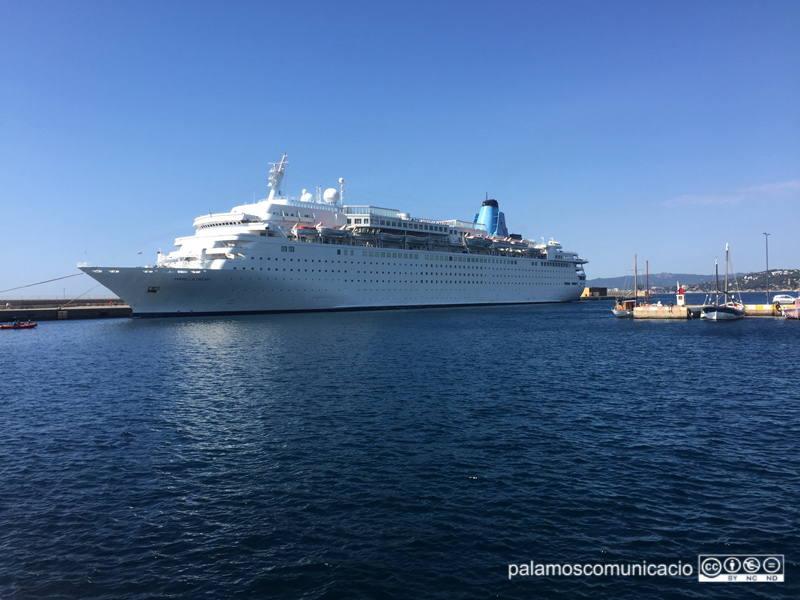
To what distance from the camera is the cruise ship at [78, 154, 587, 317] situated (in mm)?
46688

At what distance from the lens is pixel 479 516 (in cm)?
877

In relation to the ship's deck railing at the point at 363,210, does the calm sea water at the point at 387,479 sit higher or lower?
lower

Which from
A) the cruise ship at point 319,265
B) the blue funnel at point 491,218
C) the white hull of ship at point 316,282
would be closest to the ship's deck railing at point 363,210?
the cruise ship at point 319,265

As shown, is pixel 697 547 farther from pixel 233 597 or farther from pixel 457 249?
pixel 457 249

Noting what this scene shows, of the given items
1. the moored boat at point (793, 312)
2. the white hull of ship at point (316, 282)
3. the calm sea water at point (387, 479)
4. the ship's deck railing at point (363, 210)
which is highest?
the ship's deck railing at point (363, 210)

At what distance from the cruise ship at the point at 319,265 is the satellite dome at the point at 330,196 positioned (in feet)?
0.50

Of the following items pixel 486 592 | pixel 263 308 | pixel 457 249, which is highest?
pixel 457 249

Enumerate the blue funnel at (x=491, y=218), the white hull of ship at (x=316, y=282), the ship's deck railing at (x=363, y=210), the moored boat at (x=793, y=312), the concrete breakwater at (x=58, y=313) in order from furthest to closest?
the blue funnel at (x=491, y=218), the ship's deck railing at (x=363, y=210), the concrete breakwater at (x=58, y=313), the moored boat at (x=793, y=312), the white hull of ship at (x=316, y=282)

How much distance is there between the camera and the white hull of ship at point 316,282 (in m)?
45.8

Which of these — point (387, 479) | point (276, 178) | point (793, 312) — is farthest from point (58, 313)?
point (793, 312)

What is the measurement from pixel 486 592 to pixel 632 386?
50.0ft

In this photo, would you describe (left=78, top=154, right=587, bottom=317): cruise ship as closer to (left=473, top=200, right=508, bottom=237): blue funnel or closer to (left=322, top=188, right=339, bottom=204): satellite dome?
(left=322, top=188, right=339, bottom=204): satellite dome

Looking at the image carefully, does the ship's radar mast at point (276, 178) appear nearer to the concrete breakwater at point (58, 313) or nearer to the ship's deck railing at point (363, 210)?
the ship's deck railing at point (363, 210)

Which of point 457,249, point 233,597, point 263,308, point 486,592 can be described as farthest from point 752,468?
point 457,249
